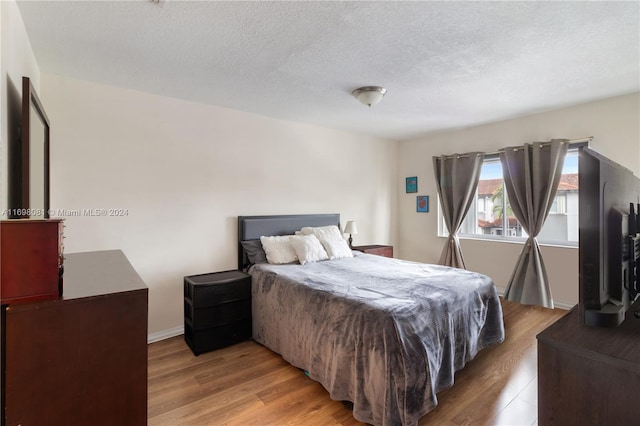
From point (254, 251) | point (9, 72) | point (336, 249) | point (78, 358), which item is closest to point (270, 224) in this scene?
point (254, 251)

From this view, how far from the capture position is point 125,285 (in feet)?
3.84

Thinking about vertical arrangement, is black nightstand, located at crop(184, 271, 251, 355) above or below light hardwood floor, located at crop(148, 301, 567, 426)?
above

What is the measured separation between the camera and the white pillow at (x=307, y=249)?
10.6 feet

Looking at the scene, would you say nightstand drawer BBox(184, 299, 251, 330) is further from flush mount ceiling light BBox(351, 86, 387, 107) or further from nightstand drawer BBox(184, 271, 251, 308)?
flush mount ceiling light BBox(351, 86, 387, 107)

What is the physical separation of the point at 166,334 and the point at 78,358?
2.27 meters

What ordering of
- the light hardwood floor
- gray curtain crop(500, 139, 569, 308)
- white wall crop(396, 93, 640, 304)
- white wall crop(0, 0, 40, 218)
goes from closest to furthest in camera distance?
white wall crop(0, 0, 40, 218) → the light hardwood floor → white wall crop(396, 93, 640, 304) → gray curtain crop(500, 139, 569, 308)

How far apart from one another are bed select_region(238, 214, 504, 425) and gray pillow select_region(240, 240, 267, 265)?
209 mm

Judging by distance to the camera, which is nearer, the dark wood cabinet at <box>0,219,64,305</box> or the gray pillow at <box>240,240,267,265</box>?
the dark wood cabinet at <box>0,219,64,305</box>

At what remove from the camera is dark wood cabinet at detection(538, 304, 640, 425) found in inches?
31.1

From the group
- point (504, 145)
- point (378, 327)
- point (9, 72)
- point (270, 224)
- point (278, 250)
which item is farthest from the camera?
point (504, 145)

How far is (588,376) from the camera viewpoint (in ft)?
2.77

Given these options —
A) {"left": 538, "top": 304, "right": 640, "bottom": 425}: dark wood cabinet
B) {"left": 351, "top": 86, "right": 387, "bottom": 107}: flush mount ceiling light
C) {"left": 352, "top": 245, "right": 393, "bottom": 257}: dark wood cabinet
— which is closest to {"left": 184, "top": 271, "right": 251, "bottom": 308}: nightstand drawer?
{"left": 352, "top": 245, "right": 393, "bottom": 257}: dark wood cabinet

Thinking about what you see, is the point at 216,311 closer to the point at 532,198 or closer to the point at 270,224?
the point at 270,224

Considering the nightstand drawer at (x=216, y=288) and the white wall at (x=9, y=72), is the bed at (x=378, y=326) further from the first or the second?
the white wall at (x=9, y=72)
